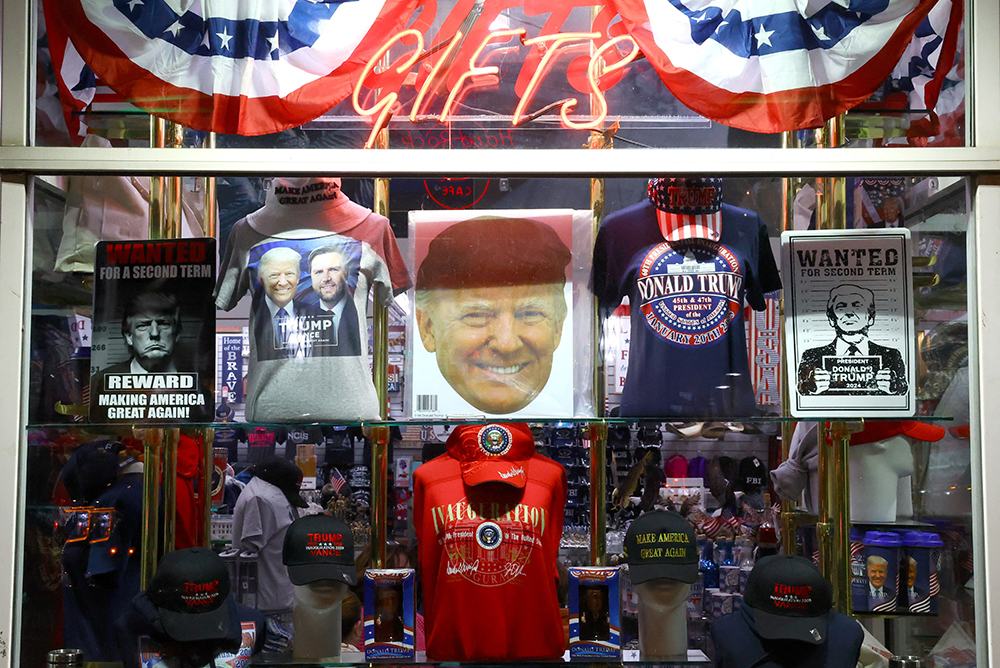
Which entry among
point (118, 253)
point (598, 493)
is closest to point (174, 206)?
point (118, 253)

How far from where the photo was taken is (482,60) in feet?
7.70

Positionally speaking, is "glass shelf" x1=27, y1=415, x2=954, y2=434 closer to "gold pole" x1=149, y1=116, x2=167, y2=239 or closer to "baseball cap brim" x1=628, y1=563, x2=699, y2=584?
"baseball cap brim" x1=628, y1=563, x2=699, y2=584

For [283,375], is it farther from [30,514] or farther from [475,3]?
[475,3]

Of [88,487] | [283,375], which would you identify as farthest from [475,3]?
[88,487]

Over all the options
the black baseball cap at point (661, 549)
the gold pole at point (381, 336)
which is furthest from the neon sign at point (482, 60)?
the black baseball cap at point (661, 549)

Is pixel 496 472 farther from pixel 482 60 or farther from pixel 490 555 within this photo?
pixel 482 60

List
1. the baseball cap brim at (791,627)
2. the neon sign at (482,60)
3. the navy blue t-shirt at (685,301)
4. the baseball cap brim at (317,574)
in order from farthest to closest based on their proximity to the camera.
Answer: the navy blue t-shirt at (685,301), the baseball cap brim at (317,574), the neon sign at (482,60), the baseball cap brim at (791,627)

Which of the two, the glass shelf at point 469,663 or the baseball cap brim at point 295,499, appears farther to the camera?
the baseball cap brim at point 295,499

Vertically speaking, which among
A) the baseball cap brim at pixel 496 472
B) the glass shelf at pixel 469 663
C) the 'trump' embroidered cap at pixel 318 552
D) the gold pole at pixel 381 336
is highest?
the gold pole at pixel 381 336

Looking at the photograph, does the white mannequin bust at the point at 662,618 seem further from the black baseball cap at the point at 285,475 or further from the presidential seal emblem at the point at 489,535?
the black baseball cap at the point at 285,475

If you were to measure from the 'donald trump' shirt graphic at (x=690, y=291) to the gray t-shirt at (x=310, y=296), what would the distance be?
719 millimetres

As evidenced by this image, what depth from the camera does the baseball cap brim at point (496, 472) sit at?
2.46 m

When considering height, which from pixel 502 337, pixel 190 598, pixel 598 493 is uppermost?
pixel 502 337

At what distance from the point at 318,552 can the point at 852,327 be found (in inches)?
63.3
